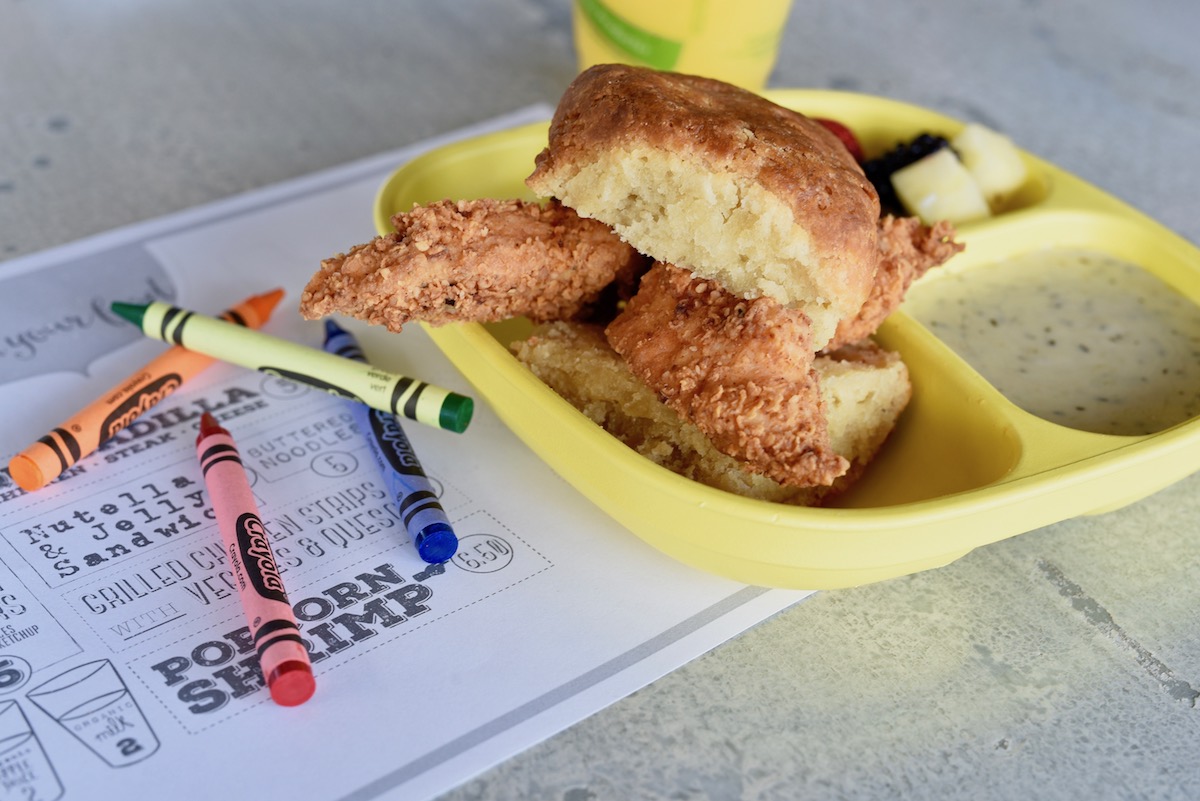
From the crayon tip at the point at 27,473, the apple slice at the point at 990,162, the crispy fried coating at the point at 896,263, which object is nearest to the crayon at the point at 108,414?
the crayon tip at the point at 27,473

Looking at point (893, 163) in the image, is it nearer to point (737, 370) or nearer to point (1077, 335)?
point (1077, 335)

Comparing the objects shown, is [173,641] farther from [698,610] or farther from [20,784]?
[698,610]

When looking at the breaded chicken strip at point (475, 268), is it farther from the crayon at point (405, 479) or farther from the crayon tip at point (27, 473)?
the crayon tip at point (27, 473)

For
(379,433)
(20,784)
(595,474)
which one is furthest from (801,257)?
(20,784)

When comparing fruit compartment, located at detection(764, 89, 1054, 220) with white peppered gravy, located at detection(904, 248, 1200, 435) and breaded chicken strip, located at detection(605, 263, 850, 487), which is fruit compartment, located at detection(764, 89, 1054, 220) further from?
breaded chicken strip, located at detection(605, 263, 850, 487)

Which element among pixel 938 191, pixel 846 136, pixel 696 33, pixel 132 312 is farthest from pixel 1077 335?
pixel 132 312

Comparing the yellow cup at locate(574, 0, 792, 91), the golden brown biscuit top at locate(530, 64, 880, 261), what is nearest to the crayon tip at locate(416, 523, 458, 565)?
the golden brown biscuit top at locate(530, 64, 880, 261)
